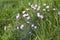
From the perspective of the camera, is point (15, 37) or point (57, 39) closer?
point (57, 39)

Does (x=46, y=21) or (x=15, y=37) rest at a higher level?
(x=46, y=21)

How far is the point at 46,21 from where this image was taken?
342 centimetres

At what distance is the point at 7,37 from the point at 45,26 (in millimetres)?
594

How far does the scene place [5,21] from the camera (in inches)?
152

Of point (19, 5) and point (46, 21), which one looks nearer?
point (46, 21)

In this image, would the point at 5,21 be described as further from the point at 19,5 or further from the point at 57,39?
the point at 57,39

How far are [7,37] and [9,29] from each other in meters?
0.15

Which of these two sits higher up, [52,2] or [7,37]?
[52,2]

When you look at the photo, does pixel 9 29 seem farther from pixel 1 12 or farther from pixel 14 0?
pixel 14 0

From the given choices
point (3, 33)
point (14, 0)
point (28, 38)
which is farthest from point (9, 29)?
point (14, 0)

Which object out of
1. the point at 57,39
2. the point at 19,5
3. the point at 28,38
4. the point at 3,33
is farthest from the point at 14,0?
the point at 57,39

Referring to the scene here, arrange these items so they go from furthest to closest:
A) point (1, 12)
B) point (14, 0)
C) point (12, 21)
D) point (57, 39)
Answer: point (14, 0)
point (1, 12)
point (12, 21)
point (57, 39)

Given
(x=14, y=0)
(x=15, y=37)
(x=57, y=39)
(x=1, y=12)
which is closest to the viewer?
(x=57, y=39)

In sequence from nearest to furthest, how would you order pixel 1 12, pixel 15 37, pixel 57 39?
pixel 57 39, pixel 15 37, pixel 1 12
